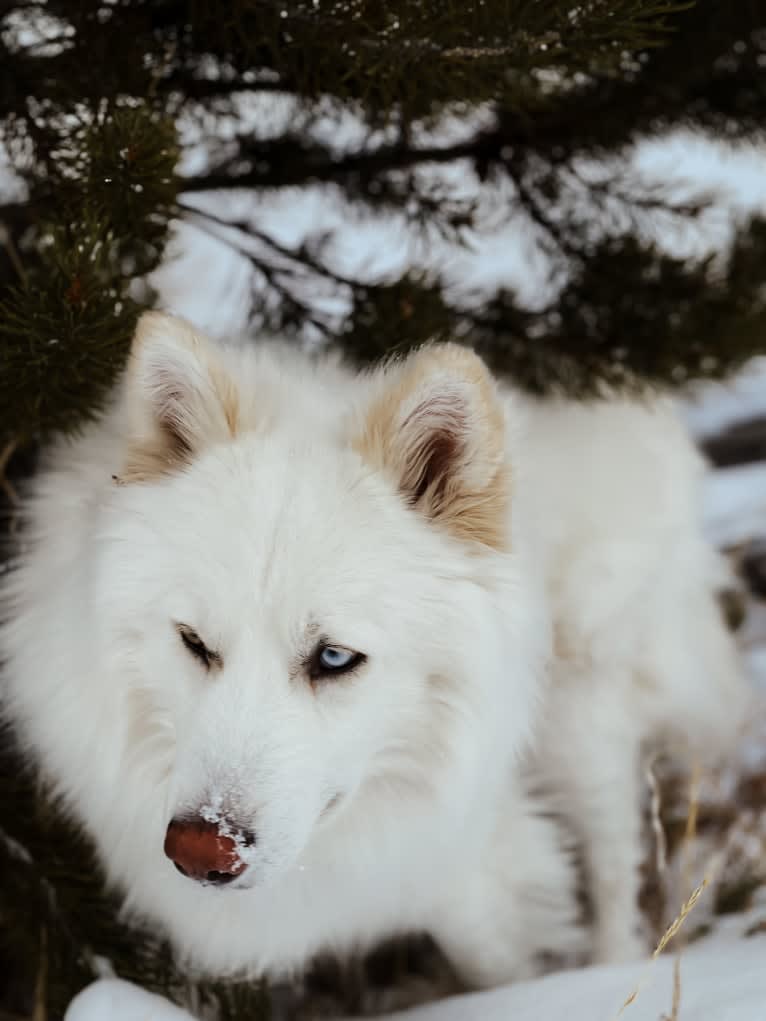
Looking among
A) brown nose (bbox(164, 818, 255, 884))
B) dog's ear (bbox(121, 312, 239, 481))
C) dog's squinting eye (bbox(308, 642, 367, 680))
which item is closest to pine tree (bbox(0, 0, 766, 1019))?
dog's ear (bbox(121, 312, 239, 481))

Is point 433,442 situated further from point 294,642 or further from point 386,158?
point 386,158

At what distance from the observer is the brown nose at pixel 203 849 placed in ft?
4.75

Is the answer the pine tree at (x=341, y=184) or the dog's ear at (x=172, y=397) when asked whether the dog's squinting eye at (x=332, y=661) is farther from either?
the pine tree at (x=341, y=184)

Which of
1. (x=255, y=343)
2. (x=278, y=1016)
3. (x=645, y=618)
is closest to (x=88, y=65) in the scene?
(x=255, y=343)

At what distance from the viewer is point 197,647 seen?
1.63 meters

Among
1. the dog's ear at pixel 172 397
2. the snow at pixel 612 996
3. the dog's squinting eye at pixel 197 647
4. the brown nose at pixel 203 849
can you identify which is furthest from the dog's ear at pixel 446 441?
the snow at pixel 612 996

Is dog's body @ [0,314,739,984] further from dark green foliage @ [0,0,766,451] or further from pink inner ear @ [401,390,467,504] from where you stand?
dark green foliage @ [0,0,766,451]

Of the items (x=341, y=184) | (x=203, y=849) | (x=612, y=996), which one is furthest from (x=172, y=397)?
(x=612, y=996)

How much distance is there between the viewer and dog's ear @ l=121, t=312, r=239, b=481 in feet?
5.11

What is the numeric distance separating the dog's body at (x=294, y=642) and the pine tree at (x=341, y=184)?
0.16m

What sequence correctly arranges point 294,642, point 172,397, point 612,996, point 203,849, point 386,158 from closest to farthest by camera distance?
point 203,849 < point 294,642 < point 172,397 < point 612,996 < point 386,158

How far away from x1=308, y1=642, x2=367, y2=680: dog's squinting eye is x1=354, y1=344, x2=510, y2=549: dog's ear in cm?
29

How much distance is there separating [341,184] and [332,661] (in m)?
1.50

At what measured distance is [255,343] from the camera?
2.33m
